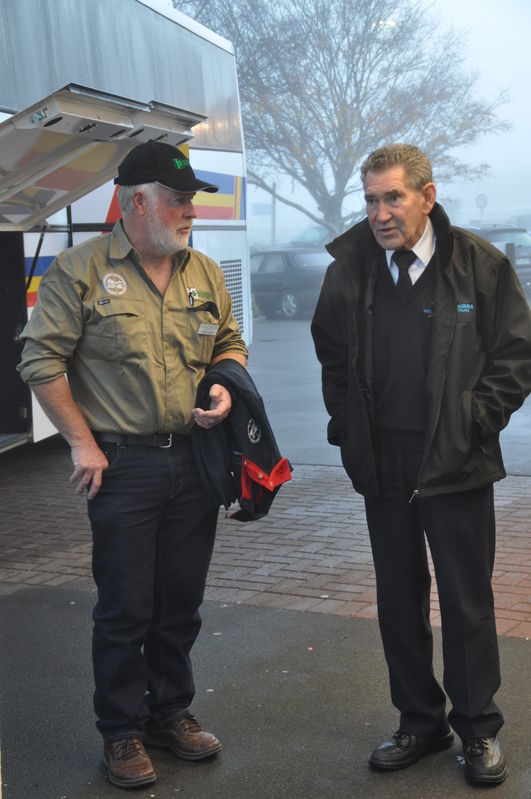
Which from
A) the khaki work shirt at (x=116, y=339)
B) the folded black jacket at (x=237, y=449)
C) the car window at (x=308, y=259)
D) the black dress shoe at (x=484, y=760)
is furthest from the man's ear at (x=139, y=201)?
the car window at (x=308, y=259)

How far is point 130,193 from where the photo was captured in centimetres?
378

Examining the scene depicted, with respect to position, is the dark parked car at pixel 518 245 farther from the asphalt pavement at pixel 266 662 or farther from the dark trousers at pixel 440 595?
the dark trousers at pixel 440 595

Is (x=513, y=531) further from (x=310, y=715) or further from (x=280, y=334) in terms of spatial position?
(x=280, y=334)

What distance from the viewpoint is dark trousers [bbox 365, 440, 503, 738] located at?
12.2 ft

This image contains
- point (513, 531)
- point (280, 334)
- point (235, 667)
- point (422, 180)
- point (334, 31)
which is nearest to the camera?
point (422, 180)

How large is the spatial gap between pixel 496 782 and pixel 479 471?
0.98 meters

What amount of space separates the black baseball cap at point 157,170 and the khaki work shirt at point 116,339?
0.19m

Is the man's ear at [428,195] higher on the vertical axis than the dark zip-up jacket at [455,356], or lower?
higher

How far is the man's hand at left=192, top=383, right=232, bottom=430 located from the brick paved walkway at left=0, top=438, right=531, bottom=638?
79.7 inches

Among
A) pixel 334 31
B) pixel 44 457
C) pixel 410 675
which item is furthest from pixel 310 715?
pixel 334 31

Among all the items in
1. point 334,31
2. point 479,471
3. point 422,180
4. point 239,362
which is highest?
point 334,31

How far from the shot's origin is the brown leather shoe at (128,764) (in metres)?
3.76

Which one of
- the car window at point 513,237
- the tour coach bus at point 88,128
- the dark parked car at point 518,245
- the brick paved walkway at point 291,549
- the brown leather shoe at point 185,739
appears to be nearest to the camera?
the brown leather shoe at point 185,739

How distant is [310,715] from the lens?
170 inches
